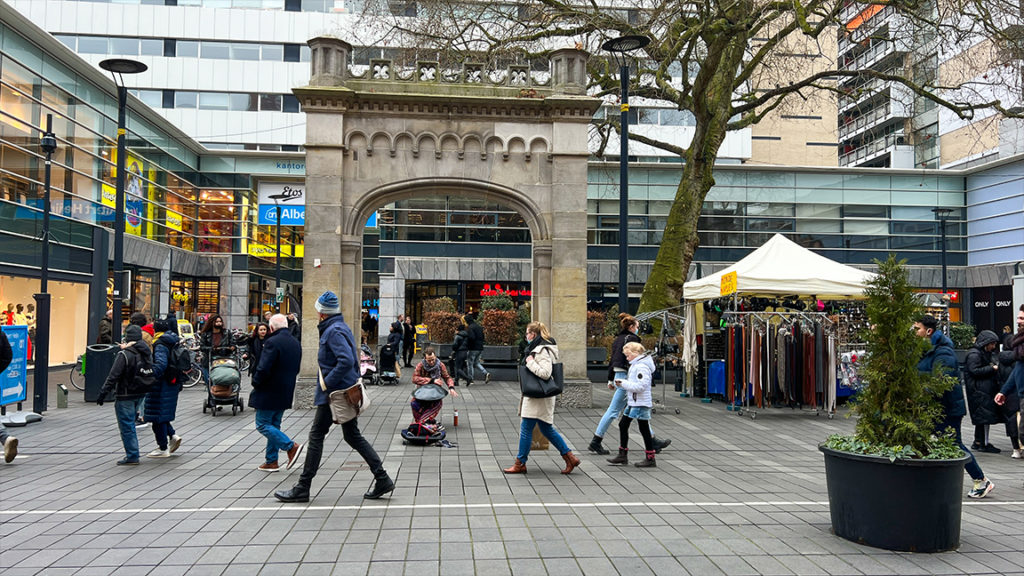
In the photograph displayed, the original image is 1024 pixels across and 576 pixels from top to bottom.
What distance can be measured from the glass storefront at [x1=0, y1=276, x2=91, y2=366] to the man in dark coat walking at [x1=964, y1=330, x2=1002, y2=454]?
22338 millimetres

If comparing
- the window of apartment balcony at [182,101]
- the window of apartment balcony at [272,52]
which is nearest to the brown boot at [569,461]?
the window of apartment balcony at [272,52]

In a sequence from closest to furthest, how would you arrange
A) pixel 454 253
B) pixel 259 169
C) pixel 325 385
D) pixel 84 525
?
pixel 84 525
pixel 325 385
pixel 454 253
pixel 259 169

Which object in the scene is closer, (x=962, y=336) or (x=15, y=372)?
(x=15, y=372)

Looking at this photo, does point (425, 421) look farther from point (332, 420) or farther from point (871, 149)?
point (871, 149)

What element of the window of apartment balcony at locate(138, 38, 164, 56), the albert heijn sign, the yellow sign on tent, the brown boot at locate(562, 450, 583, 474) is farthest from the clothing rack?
the window of apartment balcony at locate(138, 38, 164, 56)

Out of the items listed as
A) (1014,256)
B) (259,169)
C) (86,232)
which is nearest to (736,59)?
(86,232)

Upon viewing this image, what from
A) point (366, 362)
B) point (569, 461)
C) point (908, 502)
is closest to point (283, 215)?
point (366, 362)

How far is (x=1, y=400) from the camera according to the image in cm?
1096

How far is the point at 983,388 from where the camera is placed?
34.3ft

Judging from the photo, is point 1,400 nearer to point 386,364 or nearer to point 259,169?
point 386,364

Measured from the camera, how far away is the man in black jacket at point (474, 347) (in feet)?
60.9

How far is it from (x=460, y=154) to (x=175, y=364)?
7.07 metres

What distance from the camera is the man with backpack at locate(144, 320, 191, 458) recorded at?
8.60 m

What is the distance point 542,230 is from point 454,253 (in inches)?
766
